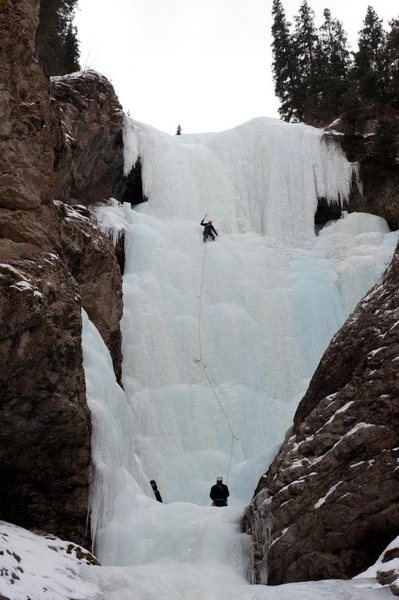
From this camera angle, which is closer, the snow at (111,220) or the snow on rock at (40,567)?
the snow on rock at (40,567)

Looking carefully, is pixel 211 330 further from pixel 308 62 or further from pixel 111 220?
pixel 308 62

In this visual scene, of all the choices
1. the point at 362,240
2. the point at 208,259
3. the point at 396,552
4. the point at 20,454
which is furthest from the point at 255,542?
the point at 362,240

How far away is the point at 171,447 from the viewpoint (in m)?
13.5

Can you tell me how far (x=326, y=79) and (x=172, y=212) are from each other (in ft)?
30.3

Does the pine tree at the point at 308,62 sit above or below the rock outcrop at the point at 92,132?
above

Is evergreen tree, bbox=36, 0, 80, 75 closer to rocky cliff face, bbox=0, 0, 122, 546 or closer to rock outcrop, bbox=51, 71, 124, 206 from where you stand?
rock outcrop, bbox=51, 71, 124, 206

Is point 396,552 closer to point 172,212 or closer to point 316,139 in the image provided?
point 172,212

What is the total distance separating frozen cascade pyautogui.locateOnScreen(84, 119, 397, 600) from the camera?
8812 millimetres

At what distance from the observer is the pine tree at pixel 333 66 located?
23.7 metres

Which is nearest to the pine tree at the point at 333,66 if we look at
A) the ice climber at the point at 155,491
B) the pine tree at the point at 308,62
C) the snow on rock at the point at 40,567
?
the pine tree at the point at 308,62

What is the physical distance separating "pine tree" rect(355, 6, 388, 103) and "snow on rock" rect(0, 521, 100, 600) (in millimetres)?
18622

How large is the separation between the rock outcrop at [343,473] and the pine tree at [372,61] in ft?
48.8

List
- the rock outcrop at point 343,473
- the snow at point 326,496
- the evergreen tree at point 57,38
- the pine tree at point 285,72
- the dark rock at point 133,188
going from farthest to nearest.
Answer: the pine tree at point 285,72, the dark rock at point 133,188, the evergreen tree at point 57,38, the snow at point 326,496, the rock outcrop at point 343,473

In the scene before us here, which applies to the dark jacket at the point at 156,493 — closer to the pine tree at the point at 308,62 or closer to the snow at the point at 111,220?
the snow at the point at 111,220
